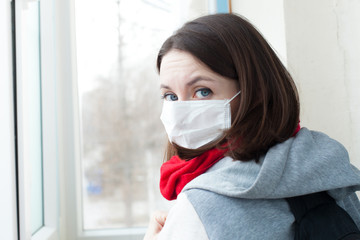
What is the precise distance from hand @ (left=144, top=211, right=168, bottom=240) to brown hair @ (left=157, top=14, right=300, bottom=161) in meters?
0.29

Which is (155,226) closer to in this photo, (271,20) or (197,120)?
(197,120)

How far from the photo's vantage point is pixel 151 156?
1646 mm

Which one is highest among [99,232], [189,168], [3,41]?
[3,41]

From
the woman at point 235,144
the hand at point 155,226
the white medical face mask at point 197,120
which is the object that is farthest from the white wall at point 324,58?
the hand at point 155,226

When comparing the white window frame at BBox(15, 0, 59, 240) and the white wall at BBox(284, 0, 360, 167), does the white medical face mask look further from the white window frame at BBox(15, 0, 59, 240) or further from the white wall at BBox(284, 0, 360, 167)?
the white window frame at BBox(15, 0, 59, 240)

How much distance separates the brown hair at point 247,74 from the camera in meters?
0.74

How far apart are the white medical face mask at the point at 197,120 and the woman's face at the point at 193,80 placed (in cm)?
2

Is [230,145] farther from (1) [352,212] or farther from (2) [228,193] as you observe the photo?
(1) [352,212]

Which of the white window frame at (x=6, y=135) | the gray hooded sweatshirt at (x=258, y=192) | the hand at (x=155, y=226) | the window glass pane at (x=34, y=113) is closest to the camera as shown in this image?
the gray hooded sweatshirt at (x=258, y=192)

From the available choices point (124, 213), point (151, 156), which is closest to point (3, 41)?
point (151, 156)

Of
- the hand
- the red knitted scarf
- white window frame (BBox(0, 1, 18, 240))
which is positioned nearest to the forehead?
the red knitted scarf

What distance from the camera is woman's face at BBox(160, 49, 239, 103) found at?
77 centimetres

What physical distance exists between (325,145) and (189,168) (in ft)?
1.10

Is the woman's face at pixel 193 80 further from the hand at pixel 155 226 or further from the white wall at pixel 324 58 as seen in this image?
the white wall at pixel 324 58
